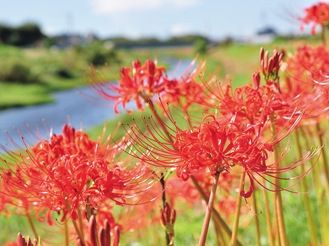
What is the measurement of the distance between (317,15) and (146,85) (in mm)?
923

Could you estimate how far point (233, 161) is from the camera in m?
1.29

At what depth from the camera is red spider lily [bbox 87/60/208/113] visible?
6.39 ft

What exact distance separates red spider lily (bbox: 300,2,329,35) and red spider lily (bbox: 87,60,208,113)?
707 mm

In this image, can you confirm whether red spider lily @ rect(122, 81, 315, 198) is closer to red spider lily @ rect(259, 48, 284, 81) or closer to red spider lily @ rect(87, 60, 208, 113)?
red spider lily @ rect(259, 48, 284, 81)

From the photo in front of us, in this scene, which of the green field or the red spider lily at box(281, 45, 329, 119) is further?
the green field

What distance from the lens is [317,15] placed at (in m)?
2.47

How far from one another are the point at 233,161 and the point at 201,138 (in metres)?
0.09

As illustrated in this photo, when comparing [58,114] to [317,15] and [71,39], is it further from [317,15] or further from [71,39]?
[71,39]

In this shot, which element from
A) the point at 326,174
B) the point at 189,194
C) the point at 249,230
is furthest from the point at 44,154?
the point at 249,230

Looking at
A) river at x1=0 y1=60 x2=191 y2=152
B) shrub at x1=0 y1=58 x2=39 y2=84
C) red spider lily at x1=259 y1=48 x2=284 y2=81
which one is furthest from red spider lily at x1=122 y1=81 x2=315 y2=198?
shrub at x1=0 y1=58 x2=39 y2=84

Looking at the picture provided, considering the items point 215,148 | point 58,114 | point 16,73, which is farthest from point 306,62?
point 16,73

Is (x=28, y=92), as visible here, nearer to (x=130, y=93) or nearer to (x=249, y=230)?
(x=249, y=230)

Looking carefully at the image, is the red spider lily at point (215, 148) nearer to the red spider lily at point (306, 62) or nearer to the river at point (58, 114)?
the red spider lily at point (306, 62)

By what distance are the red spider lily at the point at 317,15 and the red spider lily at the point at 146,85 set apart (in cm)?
71
